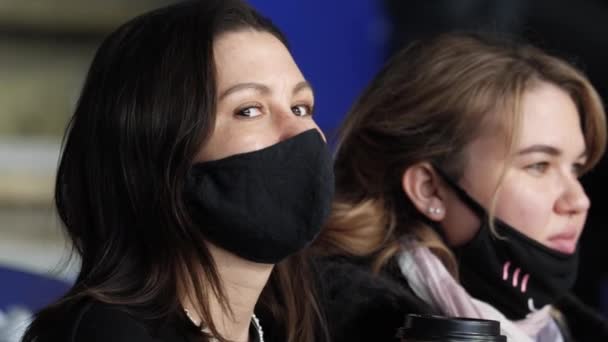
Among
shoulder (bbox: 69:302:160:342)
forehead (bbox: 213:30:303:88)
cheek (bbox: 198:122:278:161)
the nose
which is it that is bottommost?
the nose

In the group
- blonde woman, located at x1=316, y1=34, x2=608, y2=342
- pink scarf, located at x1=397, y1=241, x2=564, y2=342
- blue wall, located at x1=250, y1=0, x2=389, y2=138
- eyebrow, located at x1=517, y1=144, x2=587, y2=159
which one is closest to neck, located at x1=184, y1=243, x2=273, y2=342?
blonde woman, located at x1=316, y1=34, x2=608, y2=342

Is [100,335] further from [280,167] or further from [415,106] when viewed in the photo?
[415,106]

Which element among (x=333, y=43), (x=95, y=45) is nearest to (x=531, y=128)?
(x=333, y=43)

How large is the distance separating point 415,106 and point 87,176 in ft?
3.12

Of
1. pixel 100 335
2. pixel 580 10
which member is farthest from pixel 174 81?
pixel 580 10

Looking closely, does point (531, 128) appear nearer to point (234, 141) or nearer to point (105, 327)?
point (234, 141)

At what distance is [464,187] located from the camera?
8.63 feet

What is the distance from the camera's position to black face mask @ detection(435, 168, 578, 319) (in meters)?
2.54

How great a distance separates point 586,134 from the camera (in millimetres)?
2811

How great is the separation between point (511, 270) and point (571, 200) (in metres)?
0.19

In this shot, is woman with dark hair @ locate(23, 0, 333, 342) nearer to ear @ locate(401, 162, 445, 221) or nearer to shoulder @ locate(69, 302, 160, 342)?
shoulder @ locate(69, 302, 160, 342)

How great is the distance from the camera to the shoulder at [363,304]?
7.80 feet

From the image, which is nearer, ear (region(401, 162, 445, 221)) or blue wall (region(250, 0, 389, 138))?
ear (region(401, 162, 445, 221))

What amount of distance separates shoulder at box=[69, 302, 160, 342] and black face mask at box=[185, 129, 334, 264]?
0.60ft
